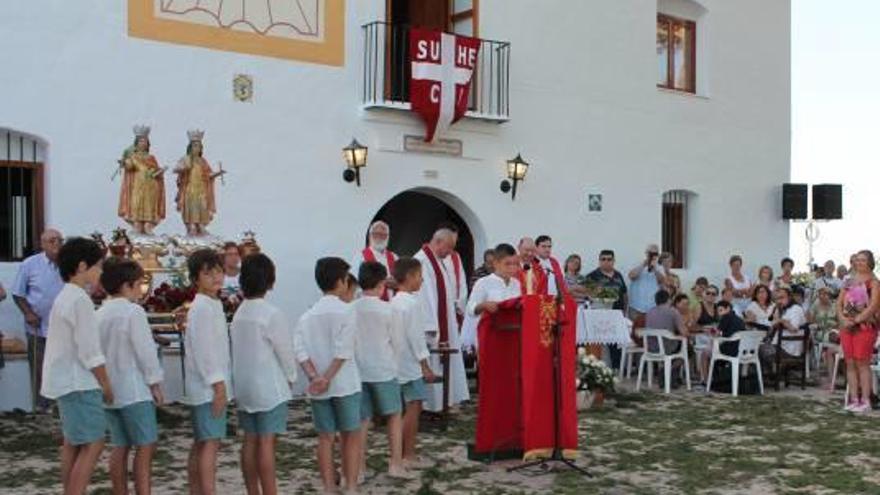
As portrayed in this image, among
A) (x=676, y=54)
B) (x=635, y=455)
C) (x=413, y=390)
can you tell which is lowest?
(x=635, y=455)

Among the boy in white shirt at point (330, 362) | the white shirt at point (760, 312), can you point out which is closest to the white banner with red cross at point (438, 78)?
the white shirt at point (760, 312)

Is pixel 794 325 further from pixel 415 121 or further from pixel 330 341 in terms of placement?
pixel 330 341

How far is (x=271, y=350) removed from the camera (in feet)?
18.8

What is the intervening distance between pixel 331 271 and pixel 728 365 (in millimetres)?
7425

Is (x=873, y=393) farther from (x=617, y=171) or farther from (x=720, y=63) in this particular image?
(x=720, y=63)

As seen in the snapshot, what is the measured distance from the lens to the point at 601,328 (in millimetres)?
11992

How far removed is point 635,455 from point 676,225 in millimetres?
9197

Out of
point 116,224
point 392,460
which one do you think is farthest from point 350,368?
point 116,224

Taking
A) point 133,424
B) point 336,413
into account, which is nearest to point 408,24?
point 336,413

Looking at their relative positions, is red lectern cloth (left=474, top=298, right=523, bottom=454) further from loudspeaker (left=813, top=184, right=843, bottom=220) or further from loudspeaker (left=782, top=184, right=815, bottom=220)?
loudspeaker (left=813, top=184, right=843, bottom=220)

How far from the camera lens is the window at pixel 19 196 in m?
10.5

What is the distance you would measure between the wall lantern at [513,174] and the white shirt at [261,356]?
28.2 feet

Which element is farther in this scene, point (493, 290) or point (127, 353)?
point (493, 290)

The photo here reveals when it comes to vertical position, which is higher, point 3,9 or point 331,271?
point 3,9
